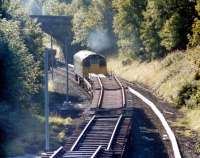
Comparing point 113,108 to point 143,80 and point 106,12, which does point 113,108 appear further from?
point 106,12

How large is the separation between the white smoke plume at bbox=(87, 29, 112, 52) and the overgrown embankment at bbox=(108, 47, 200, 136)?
9482 millimetres

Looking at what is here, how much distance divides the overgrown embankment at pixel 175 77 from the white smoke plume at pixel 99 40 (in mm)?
9482

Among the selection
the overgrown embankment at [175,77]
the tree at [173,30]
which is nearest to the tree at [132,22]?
the overgrown embankment at [175,77]

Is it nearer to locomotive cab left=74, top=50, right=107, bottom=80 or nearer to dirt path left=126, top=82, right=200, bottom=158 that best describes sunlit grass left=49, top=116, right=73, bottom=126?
dirt path left=126, top=82, right=200, bottom=158

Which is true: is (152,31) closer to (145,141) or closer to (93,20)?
(93,20)

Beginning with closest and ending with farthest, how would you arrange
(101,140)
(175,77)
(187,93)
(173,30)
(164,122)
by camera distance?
(101,140), (164,122), (187,93), (175,77), (173,30)

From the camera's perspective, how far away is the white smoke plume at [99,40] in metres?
A: 71.9

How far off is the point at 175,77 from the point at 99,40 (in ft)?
105

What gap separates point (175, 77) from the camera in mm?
41844

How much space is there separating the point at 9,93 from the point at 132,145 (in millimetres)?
6531

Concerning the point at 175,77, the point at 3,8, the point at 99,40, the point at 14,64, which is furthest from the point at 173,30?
the point at 99,40

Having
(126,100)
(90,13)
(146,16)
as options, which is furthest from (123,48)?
(126,100)

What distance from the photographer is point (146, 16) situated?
173 ft

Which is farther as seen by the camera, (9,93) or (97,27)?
(97,27)
